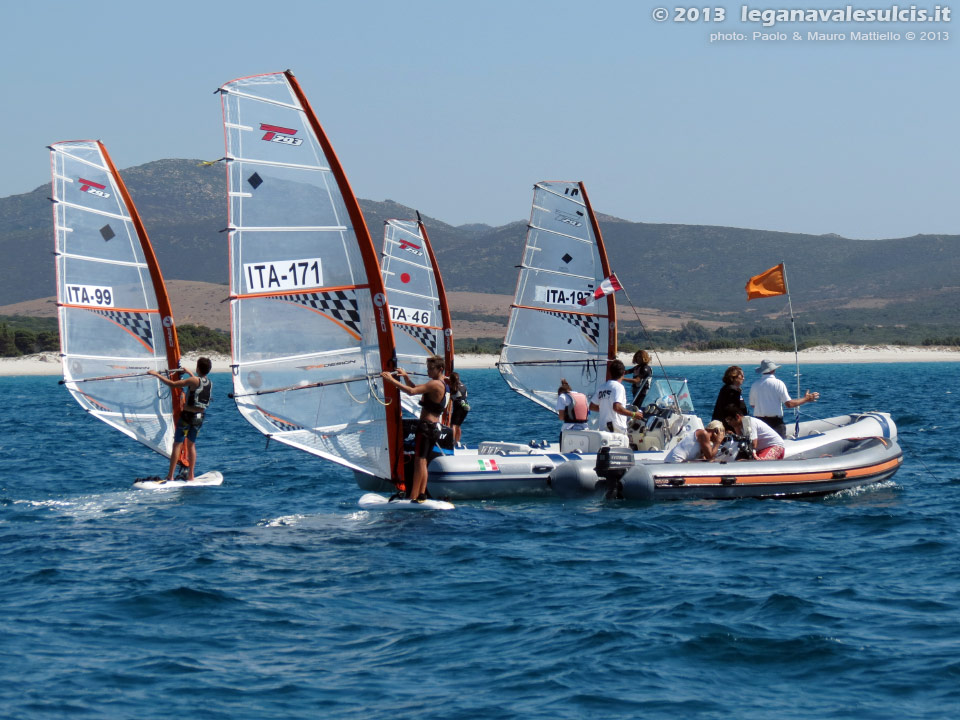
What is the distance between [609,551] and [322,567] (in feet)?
10.0

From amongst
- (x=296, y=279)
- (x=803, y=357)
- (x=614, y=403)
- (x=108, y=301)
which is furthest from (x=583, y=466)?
(x=803, y=357)

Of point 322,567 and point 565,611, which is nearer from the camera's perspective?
point 565,611

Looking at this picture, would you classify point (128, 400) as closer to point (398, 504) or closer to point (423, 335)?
point (398, 504)

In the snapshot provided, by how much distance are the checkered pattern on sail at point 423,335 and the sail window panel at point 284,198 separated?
779cm

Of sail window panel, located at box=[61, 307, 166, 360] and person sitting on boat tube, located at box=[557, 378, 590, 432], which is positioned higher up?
sail window panel, located at box=[61, 307, 166, 360]

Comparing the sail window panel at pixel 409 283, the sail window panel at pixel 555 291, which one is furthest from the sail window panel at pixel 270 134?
the sail window panel at pixel 409 283

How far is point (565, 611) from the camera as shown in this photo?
9938mm

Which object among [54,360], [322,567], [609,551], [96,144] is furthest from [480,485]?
[54,360]

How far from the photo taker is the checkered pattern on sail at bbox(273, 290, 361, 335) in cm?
1428

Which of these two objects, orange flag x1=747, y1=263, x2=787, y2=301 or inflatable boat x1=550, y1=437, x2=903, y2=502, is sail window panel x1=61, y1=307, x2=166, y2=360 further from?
orange flag x1=747, y1=263, x2=787, y2=301

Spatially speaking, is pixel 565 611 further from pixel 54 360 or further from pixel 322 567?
pixel 54 360

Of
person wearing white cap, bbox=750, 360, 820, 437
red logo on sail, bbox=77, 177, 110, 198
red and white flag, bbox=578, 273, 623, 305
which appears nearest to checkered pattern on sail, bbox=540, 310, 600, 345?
red and white flag, bbox=578, 273, 623, 305

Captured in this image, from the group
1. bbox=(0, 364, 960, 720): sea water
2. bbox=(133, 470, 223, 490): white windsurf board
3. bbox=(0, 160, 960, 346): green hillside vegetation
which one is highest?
bbox=(0, 160, 960, 346): green hillside vegetation

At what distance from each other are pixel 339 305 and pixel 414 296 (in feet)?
25.8
